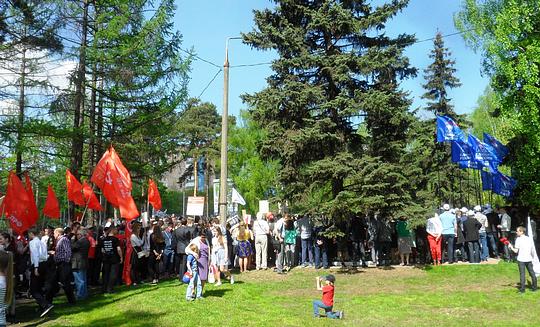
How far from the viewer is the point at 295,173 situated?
19.0m

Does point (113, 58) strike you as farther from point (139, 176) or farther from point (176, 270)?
point (176, 270)

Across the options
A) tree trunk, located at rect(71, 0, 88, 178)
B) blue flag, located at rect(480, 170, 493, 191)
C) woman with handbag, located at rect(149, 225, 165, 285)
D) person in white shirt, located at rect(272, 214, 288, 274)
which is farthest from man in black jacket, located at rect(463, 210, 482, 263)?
tree trunk, located at rect(71, 0, 88, 178)

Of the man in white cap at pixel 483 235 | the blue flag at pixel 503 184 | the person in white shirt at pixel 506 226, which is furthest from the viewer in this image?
the blue flag at pixel 503 184

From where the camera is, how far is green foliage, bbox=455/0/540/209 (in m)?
19.4

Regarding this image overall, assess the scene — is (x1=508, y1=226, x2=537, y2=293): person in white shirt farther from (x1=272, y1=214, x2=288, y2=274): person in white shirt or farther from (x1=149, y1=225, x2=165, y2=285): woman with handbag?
(x1=149, y1=225, x2=165, y2=285): woman with handbag

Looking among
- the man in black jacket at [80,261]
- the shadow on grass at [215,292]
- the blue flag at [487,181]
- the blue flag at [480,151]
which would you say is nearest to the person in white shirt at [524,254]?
the shadow on grass at [215,292]

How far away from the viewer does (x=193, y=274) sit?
40.8 ft

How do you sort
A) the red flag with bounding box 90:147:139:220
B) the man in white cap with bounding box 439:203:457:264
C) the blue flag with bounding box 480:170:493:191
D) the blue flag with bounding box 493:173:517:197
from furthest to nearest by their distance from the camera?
the blue flag with bounding box 480:170:493:191 → the blue flag with bounding box 493:173:517:197 → the man in white cap with bounding box 439:203:457:264 → the red flag with bounding box 90:147:139:220

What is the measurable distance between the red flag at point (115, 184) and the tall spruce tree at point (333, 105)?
20.7 ft

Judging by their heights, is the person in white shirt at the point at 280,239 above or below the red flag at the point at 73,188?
below

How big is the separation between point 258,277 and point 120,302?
17.5 feet

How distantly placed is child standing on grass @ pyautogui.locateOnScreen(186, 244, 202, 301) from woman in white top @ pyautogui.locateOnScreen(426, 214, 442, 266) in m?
8.79

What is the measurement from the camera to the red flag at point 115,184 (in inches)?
541

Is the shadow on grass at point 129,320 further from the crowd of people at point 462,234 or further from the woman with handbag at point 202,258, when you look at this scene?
the crowd of people at point 462,234
